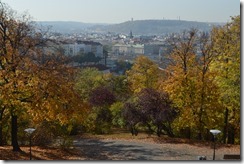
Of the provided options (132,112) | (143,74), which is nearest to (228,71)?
(132,112)

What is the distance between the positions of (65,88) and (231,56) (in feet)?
8.90

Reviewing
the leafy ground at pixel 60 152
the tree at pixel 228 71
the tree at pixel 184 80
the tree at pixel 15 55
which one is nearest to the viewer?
the leafy ground at pixel 60 152

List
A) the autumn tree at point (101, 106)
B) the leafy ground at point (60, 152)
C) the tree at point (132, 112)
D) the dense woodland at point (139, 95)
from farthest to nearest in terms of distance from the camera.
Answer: the autumn tree at point (101, 106)
the tree at point (132, 112)
the dense woodland at point (139, 95)
the leafy ground at point (60, 152)

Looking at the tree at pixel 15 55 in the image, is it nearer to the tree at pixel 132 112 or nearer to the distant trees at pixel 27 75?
the distant trees at pixel 27 75

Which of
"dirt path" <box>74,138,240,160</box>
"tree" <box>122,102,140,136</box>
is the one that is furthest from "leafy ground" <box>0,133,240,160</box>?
"tree" <box>122,102,140,136</box>

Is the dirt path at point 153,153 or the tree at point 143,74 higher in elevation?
the tree at point 143,74

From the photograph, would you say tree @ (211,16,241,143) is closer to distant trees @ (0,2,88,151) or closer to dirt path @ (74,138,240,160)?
dirt path @ (74,138,240,160)

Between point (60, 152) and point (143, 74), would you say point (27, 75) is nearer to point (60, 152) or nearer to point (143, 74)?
point (60, 152)

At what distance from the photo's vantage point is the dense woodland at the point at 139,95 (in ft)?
16.7

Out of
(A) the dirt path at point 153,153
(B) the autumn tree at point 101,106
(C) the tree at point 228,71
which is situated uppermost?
(C) the tree at point 228,71

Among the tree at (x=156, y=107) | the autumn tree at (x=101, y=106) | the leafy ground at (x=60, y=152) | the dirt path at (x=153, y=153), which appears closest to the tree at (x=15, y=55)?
the leafy ground at (x=60, y=152)

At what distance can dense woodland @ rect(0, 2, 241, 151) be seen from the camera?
5.10 metres

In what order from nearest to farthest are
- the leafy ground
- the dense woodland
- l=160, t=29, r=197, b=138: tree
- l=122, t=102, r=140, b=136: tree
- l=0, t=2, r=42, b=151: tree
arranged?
the leafy ground < l=0, t=2, r=42, b=151: tree < the dense woodland < l=160, t=29, r=197, b=138: tree < l=122, t=102, r=140, b=136: tree

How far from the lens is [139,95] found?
308 inches
